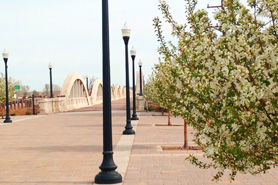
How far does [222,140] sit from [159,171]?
194 inches

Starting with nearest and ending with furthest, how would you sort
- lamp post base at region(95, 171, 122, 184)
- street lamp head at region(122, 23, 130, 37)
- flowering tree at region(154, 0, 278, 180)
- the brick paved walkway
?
flowering tree at region(154, 0, 278, 180) < lamp post base at region(95, 171, 122, 184) < the brick paved walkway < street lamp head at region(122, 23, 130, 37)

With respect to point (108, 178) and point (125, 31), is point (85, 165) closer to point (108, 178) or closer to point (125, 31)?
point (108, 178)

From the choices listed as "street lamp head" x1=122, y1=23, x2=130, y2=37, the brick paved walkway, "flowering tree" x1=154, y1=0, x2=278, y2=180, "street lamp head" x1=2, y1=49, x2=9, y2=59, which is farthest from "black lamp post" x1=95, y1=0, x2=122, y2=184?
"street lamp head" x1=2, y1=49, x2=9, y2=59

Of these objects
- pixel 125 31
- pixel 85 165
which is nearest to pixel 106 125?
pixel 85 165

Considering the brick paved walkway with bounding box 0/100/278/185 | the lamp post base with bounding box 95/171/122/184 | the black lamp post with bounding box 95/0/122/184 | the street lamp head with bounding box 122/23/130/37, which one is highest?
the street lamp head with bounding box 122/23/130/37

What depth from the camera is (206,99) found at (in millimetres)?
5059

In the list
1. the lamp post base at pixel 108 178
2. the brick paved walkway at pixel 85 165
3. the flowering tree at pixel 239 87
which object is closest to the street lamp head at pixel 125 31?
the brick paved walkway at pixel 85 165

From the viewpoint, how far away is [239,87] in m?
4.43

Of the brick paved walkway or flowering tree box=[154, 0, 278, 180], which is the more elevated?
flowering tree box=[154, 0, 278, 180]

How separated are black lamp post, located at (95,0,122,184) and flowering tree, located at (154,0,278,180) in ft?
11.6

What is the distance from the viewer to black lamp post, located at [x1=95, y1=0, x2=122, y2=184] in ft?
28.0

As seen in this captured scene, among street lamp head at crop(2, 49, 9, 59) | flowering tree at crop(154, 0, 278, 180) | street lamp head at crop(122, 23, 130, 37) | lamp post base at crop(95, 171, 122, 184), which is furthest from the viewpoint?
street lamp head at crop(2, 49, 9, 59)

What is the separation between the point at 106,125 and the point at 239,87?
446 cm

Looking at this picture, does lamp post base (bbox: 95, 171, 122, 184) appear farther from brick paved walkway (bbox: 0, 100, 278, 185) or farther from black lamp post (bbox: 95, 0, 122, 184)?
brick paved walkway (bbox: 0, 100, 278, 185)
